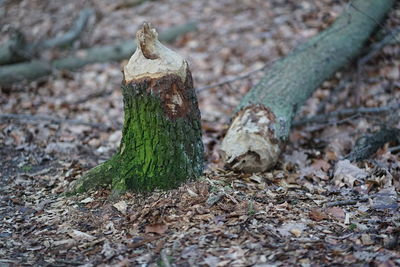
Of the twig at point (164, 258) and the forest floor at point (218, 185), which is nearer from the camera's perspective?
the twig at point (164, 258)

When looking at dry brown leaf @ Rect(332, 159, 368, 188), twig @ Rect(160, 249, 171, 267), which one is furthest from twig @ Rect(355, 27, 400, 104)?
twig @ Rect(160, 249, 171, 267)

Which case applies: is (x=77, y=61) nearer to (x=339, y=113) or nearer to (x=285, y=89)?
(x=285, y=89)

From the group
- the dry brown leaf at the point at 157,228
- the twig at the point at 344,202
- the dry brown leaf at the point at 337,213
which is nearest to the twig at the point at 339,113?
the twig at the point at 344,202

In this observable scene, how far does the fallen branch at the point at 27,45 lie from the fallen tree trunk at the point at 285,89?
4020 millimetres

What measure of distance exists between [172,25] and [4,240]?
5950 mm

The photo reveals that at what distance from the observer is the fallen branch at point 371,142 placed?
4148mm

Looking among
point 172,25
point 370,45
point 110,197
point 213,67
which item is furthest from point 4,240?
point 172,25

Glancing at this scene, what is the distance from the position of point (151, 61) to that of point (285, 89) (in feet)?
6.44

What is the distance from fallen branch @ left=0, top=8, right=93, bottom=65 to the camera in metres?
6.71

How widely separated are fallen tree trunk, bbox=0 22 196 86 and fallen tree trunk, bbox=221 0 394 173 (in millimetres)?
3035

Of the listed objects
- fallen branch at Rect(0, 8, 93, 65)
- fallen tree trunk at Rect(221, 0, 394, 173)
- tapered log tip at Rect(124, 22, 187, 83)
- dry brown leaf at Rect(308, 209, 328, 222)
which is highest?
tapered log tip at Rect(124, 22, 187, 83)

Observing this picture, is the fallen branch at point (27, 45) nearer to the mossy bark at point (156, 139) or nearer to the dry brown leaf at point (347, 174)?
the mossy bark at point (156, 139)

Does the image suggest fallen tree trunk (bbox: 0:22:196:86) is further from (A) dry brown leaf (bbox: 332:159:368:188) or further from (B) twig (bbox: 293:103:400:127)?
(A) dry brown leaf (bbox: 332:159:368:188)

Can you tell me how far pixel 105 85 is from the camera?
6582 millimetres
